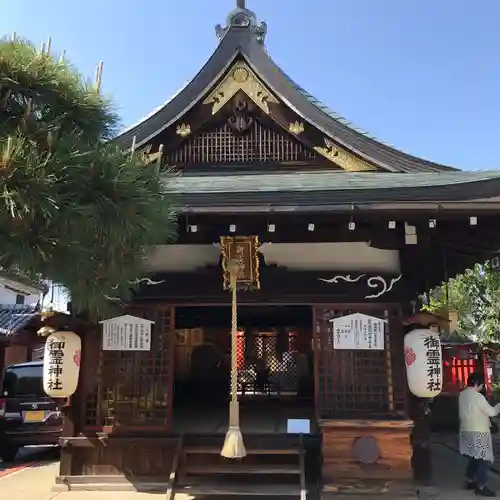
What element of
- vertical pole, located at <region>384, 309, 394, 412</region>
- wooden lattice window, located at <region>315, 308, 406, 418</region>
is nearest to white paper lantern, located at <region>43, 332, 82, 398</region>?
wooden lattice window, located at <region>315, 308, 406, 418</region>

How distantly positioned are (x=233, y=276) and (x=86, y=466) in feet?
9.33

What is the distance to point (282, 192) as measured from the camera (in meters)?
5.53

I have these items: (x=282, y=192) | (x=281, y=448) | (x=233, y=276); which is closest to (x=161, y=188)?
(x=282, y=192)

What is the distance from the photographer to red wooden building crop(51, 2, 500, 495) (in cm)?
557

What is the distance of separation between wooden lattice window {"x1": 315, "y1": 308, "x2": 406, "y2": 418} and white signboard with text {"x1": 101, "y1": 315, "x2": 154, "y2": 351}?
2.01m

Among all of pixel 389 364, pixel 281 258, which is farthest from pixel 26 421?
pixel 389 364

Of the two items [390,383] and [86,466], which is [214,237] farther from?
[86,466]

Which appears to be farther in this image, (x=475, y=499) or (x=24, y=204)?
(x=475, y=499)

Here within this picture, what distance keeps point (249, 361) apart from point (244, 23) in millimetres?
7699

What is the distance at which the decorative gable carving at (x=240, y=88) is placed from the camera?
7480 millimetres

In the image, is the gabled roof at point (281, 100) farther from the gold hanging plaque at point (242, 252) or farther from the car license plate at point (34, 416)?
the car license plate at point (34, 416)

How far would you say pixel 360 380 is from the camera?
616cm

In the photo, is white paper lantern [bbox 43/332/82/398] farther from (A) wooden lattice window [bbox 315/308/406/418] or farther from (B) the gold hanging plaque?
(A) wooden lattice window [bbox 315/308/406/418]

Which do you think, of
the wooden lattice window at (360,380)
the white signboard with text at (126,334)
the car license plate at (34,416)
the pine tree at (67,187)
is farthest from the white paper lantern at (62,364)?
the car license plate at (34,416)
